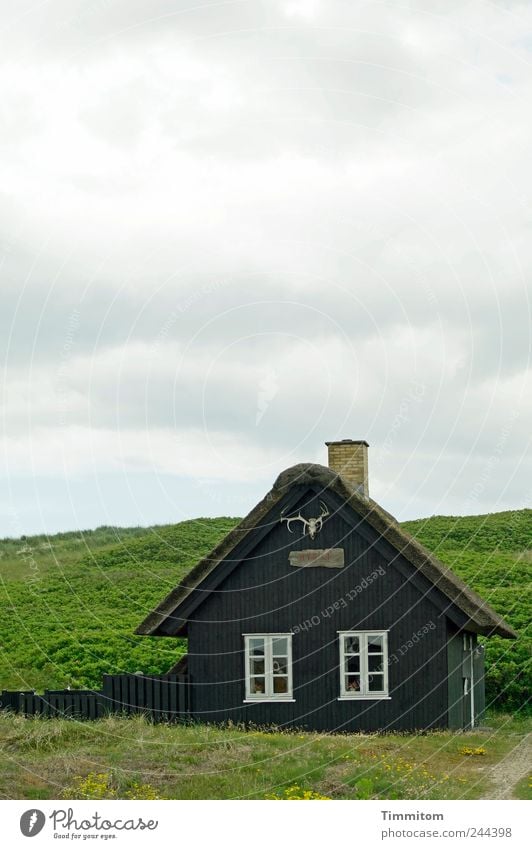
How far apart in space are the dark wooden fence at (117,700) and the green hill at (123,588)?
10730mm

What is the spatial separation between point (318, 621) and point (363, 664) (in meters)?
1.38

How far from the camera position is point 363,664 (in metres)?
25.5

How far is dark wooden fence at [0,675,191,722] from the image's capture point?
24766 mm

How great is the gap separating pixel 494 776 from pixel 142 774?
238 inches

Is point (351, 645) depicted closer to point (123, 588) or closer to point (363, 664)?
point (363, 664)

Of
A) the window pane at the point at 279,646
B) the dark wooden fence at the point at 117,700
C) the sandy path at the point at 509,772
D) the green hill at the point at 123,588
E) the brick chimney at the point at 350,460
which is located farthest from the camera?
the green hill at the point at 123,588

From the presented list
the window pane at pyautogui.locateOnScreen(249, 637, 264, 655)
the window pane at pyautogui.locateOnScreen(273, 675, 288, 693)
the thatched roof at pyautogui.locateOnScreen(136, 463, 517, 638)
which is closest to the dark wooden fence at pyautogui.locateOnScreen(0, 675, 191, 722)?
the thatched roof at pyautogui.locateOnScreen(136, 463, 517, 638)

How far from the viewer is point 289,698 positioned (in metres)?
25.7

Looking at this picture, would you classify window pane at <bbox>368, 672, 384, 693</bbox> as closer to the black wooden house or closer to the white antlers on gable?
the black wooden house

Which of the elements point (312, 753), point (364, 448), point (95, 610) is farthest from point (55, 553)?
point (312, 753)

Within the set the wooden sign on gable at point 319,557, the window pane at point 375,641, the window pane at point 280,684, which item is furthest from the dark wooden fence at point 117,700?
the window pane at point 375,641

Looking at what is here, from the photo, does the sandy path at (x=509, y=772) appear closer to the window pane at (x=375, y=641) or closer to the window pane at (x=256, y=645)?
the window pane at (x=375, y=641)

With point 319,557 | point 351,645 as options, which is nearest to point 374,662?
point 351,645

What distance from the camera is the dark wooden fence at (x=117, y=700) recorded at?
2477 centimetres
